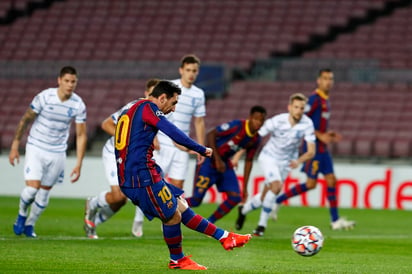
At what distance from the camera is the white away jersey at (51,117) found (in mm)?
11109

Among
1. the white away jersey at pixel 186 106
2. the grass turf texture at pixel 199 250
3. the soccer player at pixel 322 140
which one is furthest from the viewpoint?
the soccer player at pixel 322 140

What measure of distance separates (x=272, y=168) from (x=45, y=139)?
3337 millimetres

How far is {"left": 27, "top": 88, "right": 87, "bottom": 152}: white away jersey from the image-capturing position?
11.1 m

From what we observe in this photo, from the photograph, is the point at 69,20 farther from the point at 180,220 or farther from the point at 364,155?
the point at 180,220

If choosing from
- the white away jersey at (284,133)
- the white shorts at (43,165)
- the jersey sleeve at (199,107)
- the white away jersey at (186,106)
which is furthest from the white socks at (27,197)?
the white away jersey at (284,133)

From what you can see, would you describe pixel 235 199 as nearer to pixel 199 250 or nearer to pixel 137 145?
pixel 199 250

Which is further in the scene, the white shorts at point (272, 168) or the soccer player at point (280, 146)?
the white shorts at point (272, 168)

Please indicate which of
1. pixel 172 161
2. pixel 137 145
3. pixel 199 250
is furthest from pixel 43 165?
pixel 137 145

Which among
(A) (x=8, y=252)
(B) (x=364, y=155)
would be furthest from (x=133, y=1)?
(A) (x=8, y=252)

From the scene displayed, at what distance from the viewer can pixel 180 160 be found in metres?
12.2

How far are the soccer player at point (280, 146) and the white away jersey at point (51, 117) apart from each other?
9.07 ft

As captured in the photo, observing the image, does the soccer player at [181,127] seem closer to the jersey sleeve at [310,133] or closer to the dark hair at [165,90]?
the jersey sleeve at [310,133]

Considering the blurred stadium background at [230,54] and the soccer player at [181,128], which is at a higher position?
the blurred stadium background at [230,54]

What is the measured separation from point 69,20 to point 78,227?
54.8 feet
